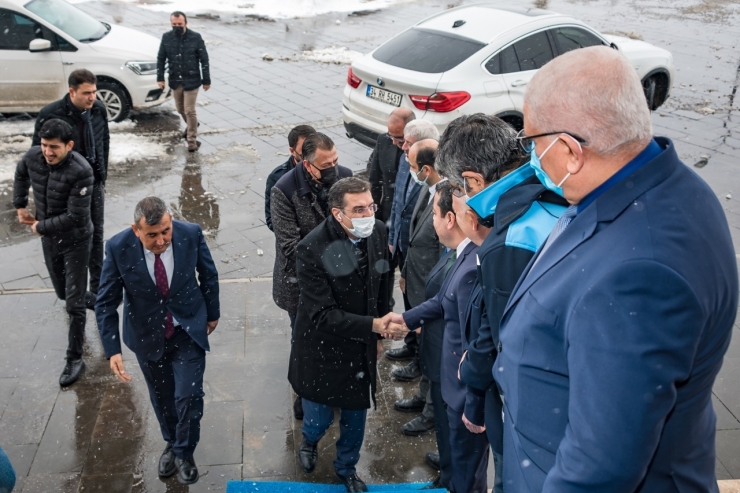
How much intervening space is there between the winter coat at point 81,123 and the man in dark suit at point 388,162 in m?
2.44

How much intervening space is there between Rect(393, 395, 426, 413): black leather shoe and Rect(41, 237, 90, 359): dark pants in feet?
7.94

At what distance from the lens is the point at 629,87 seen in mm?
1827

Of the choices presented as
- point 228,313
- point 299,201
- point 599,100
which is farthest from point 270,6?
point 599,100

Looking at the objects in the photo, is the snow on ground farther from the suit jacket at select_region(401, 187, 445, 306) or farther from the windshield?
the suit jacket at select_region(401, 187, 445, 306)

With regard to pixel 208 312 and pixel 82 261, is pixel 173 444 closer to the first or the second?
pixel 208 312

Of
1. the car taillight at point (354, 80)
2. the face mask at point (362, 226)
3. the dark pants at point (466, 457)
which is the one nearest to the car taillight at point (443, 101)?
the car taillight at point (354, 80)

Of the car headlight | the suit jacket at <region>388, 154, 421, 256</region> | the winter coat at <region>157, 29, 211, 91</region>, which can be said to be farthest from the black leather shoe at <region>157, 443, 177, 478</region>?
the car headlight

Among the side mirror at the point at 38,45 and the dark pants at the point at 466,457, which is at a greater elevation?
the side mirror at the point at 38,45

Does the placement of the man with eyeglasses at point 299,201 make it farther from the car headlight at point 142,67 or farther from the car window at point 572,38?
the car headlight at point 142,67

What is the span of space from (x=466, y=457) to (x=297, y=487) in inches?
42.3

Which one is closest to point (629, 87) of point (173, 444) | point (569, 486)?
point (569, 486)

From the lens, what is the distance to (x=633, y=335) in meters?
1.65

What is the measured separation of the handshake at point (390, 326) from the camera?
392 centimetres

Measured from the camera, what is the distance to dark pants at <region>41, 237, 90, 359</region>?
5.20 metres
